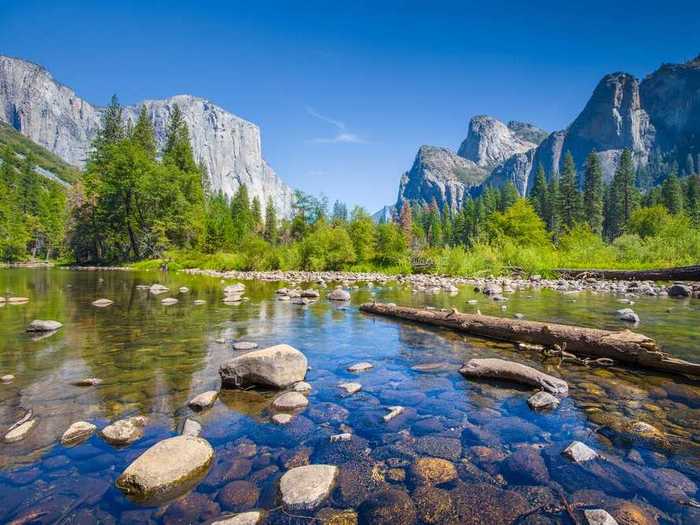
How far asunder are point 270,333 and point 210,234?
161ft

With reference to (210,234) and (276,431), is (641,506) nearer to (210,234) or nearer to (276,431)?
(276,431)

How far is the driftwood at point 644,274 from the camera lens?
17594mm

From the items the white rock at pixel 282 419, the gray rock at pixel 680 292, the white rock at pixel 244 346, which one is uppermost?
the gray rock at pixel 680 292

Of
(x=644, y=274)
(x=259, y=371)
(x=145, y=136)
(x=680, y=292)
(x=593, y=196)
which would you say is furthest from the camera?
(x=593, y=196)

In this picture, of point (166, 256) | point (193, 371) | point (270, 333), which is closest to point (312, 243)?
point (166, 256)

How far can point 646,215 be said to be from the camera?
64.2 m

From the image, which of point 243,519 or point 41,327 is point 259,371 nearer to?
point 243,519

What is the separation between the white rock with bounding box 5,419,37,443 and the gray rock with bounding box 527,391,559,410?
5.70 metres

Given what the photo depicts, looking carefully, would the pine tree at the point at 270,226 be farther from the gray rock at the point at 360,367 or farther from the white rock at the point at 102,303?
the gray rock at the point at 360,367

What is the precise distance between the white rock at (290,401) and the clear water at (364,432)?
12 centimetres

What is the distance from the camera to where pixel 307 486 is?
292cm

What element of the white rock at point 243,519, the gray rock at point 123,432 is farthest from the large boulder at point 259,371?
the white rock at point 243,519

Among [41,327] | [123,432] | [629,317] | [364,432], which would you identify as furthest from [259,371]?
[629,317]

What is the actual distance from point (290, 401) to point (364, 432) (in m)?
1.16
